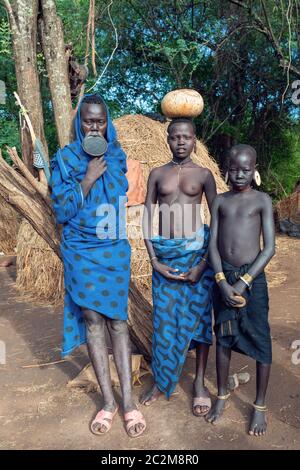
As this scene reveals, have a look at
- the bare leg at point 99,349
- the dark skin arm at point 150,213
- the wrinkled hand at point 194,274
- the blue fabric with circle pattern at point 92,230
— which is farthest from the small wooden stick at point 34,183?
the wrinkled hand at point 194,274

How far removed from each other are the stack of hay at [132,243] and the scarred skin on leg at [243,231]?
2.52 m

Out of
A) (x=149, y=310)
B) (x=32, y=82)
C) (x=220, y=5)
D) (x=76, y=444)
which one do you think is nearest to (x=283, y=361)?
(x=149, y=310)

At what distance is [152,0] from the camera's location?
24.8 ft

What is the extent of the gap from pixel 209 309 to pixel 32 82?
1893mm

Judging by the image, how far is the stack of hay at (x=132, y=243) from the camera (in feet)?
16.3

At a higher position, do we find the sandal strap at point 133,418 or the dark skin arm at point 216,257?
the dark skin arm at point 216,257

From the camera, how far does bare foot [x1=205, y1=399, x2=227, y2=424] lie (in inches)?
92.6

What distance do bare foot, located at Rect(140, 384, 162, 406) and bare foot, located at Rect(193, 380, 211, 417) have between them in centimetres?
24

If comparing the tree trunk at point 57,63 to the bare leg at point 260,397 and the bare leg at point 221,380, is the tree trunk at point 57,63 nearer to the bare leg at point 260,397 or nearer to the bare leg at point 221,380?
the bare leg at point 221,380

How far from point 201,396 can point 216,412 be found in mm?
141

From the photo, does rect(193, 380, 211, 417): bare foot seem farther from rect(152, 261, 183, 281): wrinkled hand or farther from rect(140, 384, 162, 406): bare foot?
rect(152, 261, 183, 281): wrinkled hand

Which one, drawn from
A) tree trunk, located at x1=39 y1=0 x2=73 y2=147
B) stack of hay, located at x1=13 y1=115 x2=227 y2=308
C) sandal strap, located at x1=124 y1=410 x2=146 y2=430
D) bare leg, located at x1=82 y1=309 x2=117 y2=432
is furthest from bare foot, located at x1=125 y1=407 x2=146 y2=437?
stack of hay, located at x1=13 y1=115 x2=227 y2=308

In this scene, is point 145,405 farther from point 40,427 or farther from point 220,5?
point 220,5

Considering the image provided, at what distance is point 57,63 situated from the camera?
10.1 ft
